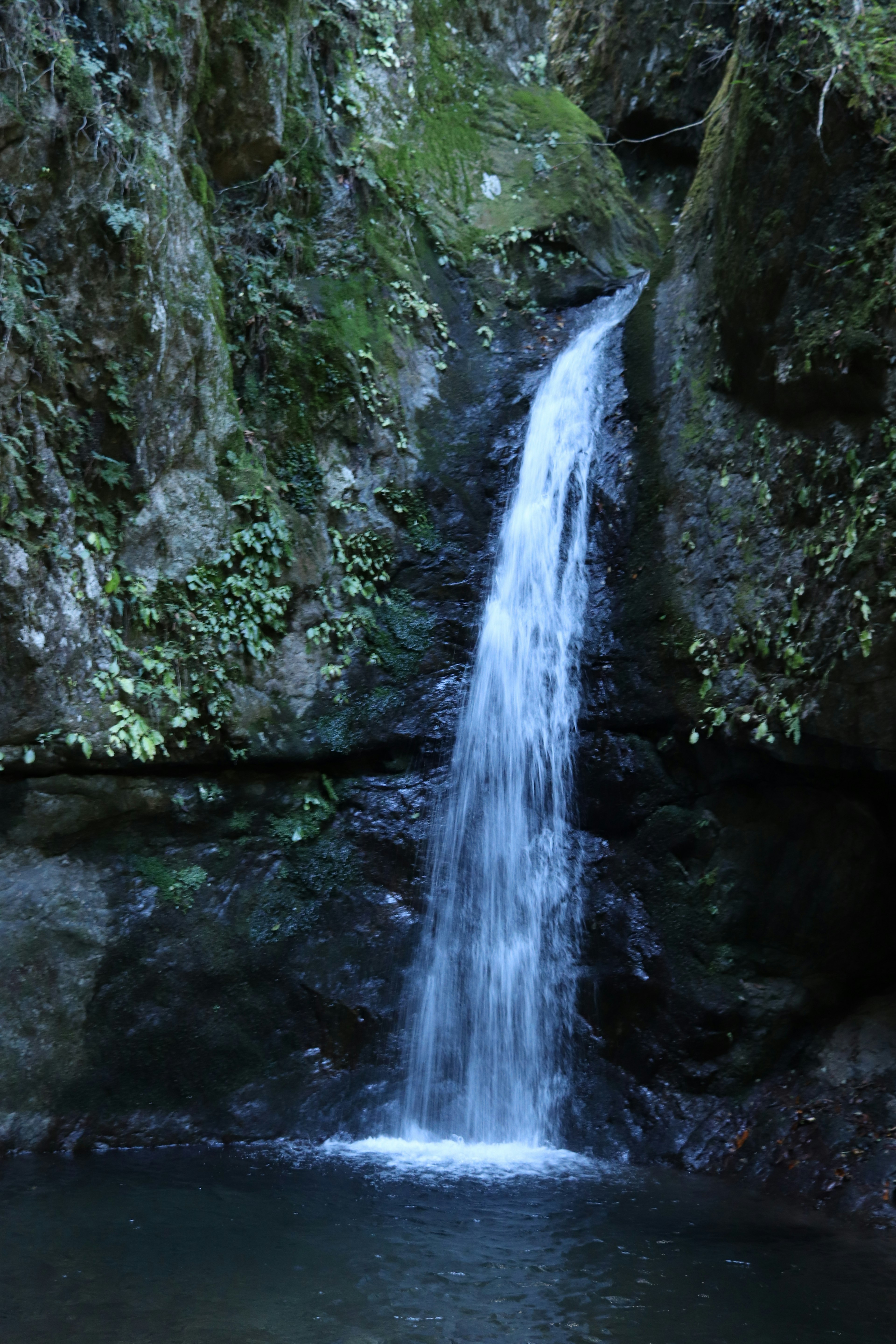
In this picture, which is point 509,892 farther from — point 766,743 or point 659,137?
point 659,137

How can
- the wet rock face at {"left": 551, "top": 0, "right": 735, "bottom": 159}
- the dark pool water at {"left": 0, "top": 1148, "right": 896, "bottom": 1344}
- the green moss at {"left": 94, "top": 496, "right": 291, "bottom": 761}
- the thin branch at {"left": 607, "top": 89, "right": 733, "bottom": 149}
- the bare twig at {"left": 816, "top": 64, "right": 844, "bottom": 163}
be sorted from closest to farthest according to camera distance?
the dark pool water at {"left": 0, "top": 1148, "right": 896, "bottom": 1344}, the bare twig at {"left": 816, "top": 64, "right": 844, "bottom": 163}, the green moss at {"left": 94, "top": 496, "right": 291, "bottom": 761}, the thin branch at {"left": 607, "top": 89, "right": 733, "bottom": 149}, the wet rock face at {"left": 551, "top": 0, "right": 735, "bottom": 159}

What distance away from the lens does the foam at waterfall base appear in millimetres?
5613

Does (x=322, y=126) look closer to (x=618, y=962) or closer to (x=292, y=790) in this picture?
(x=292, y=790)

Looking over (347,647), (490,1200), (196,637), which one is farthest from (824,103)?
(490,1200)

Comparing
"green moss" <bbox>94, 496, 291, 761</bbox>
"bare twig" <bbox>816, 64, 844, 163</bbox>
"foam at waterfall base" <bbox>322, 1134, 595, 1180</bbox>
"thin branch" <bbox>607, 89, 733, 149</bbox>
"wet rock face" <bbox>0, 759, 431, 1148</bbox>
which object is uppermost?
"thin branch" <bbox>607, 89, 733, 149</bbox>

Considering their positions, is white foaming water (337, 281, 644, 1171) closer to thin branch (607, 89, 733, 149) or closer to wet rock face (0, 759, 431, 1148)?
wet rock face (0, 759, 431, 1148)

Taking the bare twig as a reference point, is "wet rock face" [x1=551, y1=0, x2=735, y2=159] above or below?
above

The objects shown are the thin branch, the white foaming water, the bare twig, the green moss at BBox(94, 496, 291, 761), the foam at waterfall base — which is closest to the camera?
the foam at waterfall base

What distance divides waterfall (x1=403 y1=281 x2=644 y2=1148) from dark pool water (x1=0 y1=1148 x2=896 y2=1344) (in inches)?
35.0

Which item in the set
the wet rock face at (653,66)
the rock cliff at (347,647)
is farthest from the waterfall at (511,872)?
the wet rock face at (653,66)

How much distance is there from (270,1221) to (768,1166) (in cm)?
289

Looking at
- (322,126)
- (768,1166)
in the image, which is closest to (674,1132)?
(768,1166)

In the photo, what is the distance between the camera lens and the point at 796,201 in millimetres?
6340

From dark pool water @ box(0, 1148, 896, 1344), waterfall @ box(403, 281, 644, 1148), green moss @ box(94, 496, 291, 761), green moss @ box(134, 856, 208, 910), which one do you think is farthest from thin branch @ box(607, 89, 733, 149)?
dark pool water @ box(0, 1148, 896, 1344)
